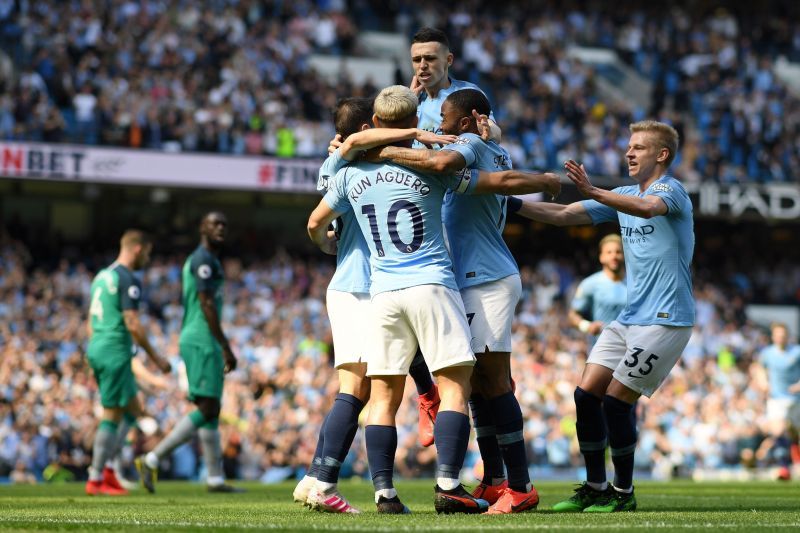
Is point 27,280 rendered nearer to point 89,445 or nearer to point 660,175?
point 89,445


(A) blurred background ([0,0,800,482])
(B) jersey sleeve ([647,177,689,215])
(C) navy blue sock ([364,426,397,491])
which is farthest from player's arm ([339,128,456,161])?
(A) blurred background ([0,0,800,482])

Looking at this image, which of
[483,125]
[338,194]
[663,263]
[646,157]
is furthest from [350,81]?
[338,194]

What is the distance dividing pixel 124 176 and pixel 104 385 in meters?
12.1

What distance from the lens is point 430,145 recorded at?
7.96 meters

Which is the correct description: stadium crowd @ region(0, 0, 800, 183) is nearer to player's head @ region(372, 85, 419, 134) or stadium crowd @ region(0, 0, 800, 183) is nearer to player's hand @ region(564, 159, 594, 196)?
player's head @ region(372, 85, 419, 134)

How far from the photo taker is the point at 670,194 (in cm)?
806

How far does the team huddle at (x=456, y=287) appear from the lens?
7195mm

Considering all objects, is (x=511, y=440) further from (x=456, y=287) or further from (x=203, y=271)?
(x=203, y=271)

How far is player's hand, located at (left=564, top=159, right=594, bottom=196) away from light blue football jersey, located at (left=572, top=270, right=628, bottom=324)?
15.5 feet

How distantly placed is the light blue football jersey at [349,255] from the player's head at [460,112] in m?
0.79

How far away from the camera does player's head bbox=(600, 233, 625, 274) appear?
484 inches

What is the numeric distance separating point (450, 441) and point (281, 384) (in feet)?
47.9

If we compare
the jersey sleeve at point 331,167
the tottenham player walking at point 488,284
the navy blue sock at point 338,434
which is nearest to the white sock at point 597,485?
the tottenham player walking at point 488,284

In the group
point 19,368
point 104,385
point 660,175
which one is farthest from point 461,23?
point 660,175
